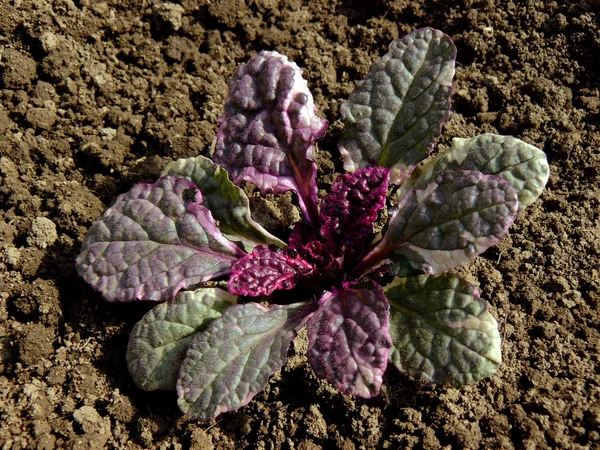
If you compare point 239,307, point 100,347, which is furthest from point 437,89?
point 100,347

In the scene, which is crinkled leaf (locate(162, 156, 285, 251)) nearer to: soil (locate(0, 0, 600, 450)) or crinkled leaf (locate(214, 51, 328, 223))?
crinkled leaf (locate(214, 51, 328, 223))

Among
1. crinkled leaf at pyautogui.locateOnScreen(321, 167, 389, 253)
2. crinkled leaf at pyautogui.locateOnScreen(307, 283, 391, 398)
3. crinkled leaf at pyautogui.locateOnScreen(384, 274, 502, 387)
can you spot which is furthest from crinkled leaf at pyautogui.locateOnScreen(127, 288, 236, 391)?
crinkled leaf at pyautogui.locateOnScreen(384, 274, 502, 387)

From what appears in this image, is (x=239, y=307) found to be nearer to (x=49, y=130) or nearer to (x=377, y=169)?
(x=377, y=169)

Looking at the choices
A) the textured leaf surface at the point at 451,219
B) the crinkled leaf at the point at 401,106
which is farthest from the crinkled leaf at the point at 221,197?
the textured leaf surface at the point at 451,219

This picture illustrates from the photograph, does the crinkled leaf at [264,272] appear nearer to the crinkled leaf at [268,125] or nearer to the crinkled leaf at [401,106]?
the crinkled leaf at [268,125]

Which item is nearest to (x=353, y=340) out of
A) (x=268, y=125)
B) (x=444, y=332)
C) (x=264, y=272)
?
(x=444, y=332)

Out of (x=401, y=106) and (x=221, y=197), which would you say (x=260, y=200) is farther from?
(x=401, y=106)
